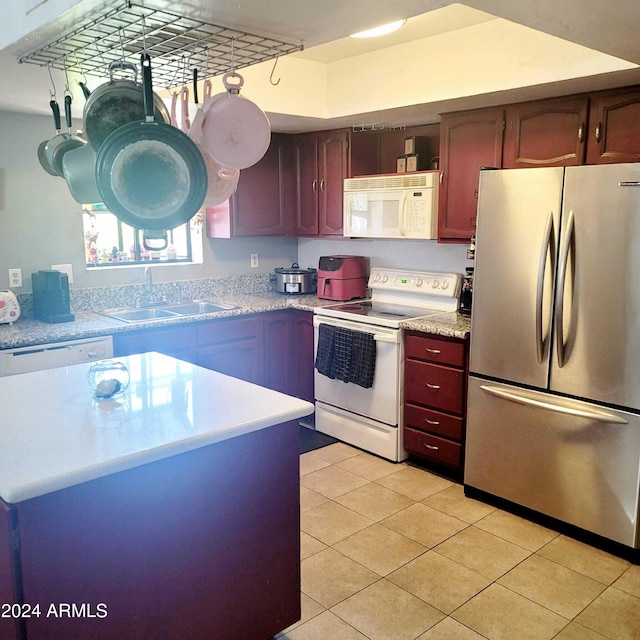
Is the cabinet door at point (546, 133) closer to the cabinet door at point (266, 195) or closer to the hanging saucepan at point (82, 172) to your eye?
the cabinet door at point (266, 195)

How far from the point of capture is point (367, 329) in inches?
148

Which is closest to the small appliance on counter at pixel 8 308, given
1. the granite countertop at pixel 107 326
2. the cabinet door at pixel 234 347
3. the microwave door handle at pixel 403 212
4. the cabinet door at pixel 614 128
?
the granite countertop at pixel 107 326

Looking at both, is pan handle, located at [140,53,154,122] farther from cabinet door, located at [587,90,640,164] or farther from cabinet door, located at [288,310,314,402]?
cabinet door, located at [288,310,314,402]

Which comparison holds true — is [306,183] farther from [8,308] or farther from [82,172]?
[82,172]

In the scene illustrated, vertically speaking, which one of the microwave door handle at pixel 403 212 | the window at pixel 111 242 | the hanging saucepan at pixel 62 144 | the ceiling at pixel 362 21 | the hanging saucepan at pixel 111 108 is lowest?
the window at pixel 111 242

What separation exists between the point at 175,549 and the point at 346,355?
225cm

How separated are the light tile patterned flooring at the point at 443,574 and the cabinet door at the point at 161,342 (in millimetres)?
1129

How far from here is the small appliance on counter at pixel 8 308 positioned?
3387mm

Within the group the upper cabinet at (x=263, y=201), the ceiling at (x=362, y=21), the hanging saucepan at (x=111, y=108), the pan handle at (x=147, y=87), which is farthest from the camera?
the upper cabinet at (x=263, y=201)

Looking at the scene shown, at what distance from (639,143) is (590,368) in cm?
108

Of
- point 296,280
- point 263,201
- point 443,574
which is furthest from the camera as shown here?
point 296,280

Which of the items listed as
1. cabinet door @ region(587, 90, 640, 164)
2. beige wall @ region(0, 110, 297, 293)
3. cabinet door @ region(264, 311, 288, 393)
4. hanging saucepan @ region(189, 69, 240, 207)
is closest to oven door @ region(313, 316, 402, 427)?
cabinet door @ region(264, 311, 288, 393)

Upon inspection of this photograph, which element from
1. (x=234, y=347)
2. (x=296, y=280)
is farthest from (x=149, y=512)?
(x=296, y=280)

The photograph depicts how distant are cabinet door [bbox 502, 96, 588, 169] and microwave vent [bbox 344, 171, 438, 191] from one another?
1.64 feet
